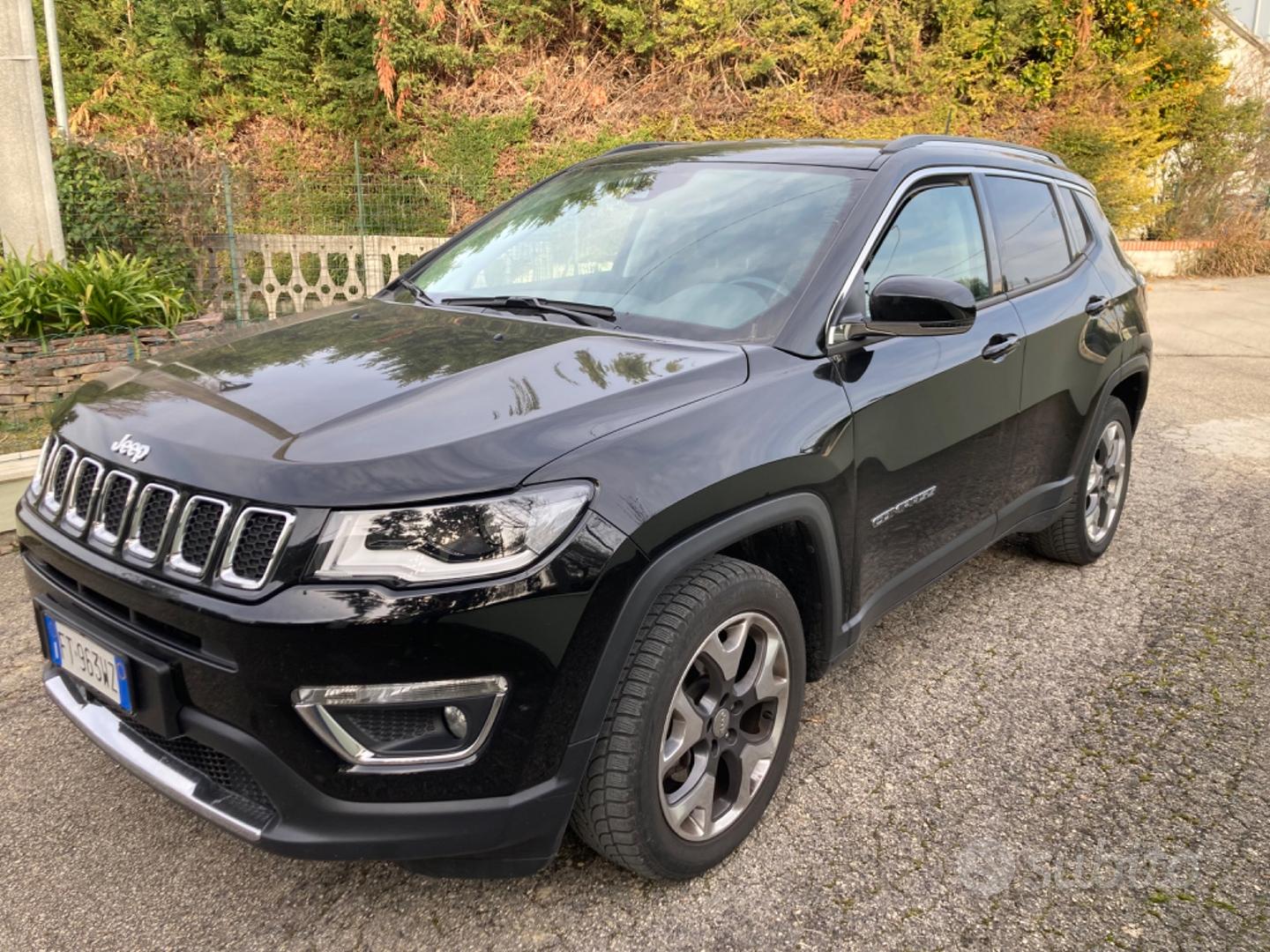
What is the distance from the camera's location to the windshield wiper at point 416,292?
3.30 metres

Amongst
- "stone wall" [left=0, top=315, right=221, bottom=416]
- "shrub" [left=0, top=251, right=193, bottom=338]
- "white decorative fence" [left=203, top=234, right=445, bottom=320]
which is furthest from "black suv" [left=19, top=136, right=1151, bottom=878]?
"white decorative fence" [left=203, top=234, right=445, bottom=320]

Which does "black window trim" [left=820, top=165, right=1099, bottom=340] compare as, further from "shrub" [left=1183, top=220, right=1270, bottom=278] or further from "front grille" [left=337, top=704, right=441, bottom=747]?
"shrub" [left=1183, top=220, right=1270, bottom=278]

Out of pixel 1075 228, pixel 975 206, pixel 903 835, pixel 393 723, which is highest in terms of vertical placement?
pixel 975 206

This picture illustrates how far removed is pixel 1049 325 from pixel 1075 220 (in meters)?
0.86

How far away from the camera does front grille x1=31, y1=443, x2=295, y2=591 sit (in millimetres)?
1922

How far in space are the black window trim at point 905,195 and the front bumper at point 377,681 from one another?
114 cm

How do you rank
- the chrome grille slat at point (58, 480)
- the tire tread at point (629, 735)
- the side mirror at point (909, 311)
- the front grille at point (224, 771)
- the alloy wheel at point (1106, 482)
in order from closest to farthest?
the front grille at point (224, 771) → the tire tread at point (629, 735) → the chrome grille slat at point (58, 480) → the side mirror at point (909, 311) → the alloy wheel at point (1106, 482)

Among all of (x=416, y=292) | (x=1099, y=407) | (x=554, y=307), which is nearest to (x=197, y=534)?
(x=554, y=307)

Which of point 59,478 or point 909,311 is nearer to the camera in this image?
point 59,478

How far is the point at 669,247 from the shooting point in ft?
10.2

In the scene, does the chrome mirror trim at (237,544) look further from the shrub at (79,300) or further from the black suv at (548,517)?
the shrub at (79,300)

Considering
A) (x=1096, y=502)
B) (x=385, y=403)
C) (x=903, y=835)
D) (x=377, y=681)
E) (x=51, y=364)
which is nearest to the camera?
(x=377, y=681)

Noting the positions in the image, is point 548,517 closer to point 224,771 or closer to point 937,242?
point 224,771

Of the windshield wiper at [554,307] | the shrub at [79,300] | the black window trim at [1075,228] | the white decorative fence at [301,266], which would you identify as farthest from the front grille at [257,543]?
the white decorative fence at [301,266]
